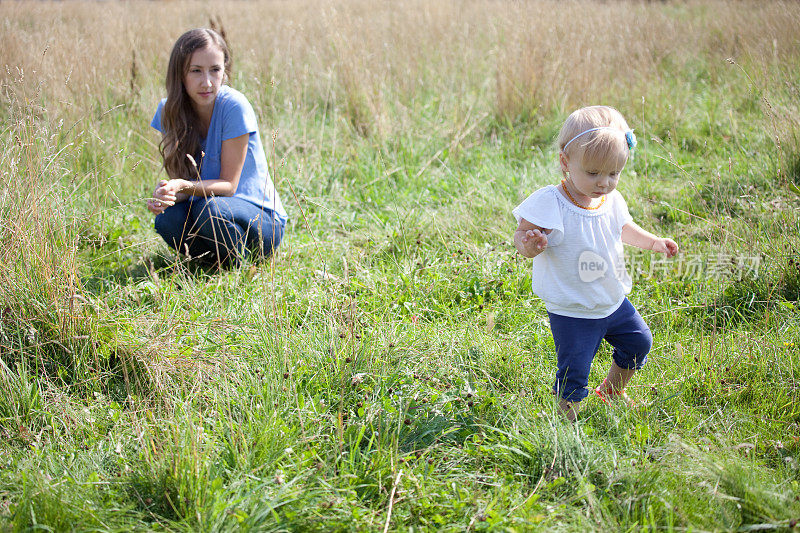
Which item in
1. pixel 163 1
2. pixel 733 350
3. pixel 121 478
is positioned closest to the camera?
pixel 121 478

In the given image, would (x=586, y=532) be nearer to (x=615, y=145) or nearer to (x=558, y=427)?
(x=558, y=427)

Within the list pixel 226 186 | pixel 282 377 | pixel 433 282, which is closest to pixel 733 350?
pixel 433 282

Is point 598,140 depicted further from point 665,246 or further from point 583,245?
point 665,246

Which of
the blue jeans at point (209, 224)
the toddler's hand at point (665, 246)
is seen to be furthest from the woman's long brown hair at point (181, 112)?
the toddler's hand at point (665, 246)

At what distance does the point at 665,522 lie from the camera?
5.63 ft

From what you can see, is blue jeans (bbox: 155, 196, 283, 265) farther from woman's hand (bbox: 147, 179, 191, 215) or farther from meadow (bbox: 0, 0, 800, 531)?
woman's hand (bbox: 147, 179, 191, 215)

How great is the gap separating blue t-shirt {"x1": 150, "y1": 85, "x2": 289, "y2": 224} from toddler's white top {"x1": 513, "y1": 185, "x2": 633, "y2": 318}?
1.69 m

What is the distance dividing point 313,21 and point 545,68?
3001 mm

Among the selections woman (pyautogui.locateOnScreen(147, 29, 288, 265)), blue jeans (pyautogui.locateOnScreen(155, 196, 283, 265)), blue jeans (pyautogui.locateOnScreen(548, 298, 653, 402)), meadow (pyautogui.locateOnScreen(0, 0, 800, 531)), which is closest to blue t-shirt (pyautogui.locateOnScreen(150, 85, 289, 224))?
woman (pyautogui.locateOnScreen(147, 29, 288, 265))

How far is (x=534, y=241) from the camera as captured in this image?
1920 mm

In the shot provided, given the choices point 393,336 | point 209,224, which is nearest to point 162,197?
point 209,224

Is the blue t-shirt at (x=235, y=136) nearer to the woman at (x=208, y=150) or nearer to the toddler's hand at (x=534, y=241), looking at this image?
the woman at (x=208, y=150)

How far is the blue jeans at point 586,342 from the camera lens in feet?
6.78

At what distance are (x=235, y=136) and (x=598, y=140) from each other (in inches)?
80.8
